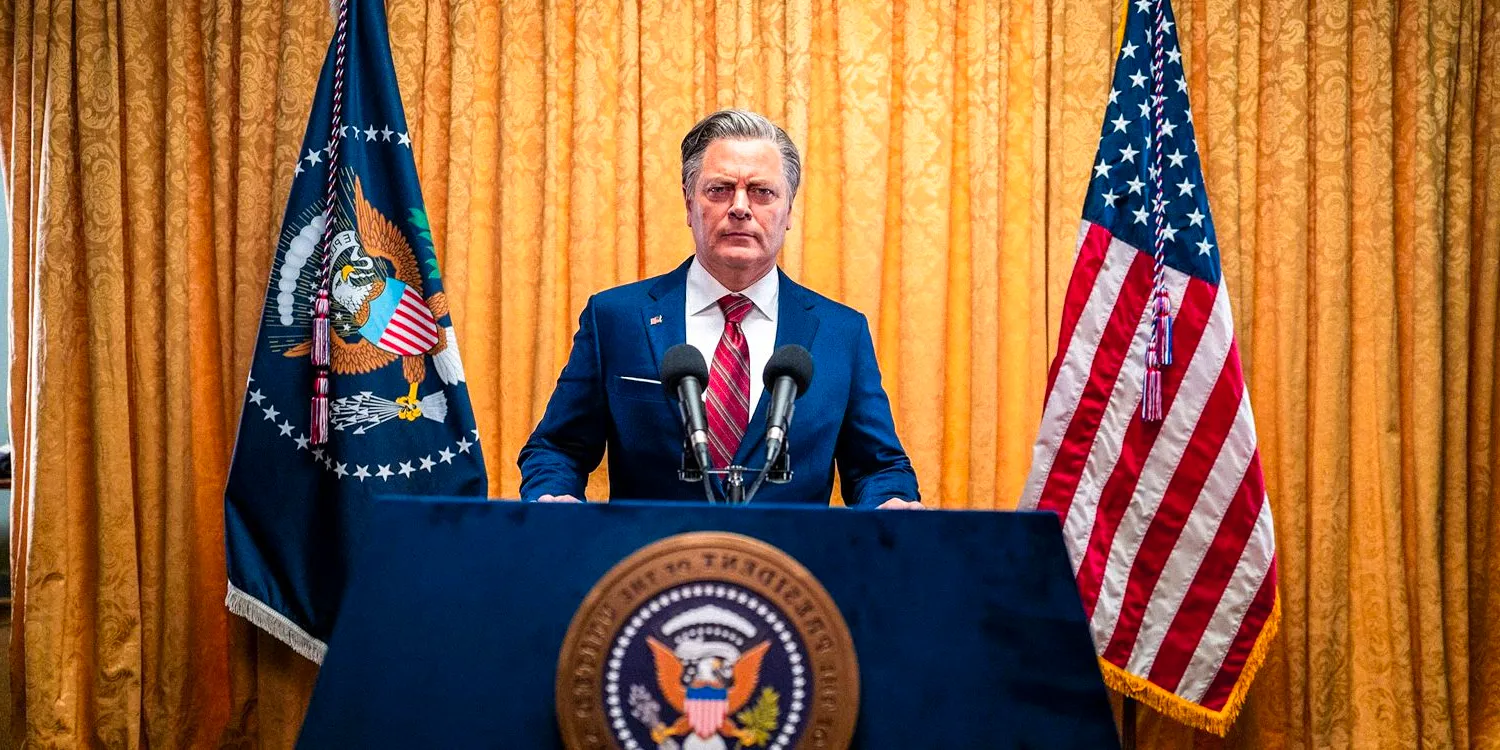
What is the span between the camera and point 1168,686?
2.84 meters

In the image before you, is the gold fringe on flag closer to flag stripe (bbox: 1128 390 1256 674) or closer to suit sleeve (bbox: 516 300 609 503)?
flag stripe (bbox: 1128 390 1256 674)

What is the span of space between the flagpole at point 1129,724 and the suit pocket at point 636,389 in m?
1.74

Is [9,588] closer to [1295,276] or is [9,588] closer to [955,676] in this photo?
[955,676]

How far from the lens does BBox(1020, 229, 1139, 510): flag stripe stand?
288 cm

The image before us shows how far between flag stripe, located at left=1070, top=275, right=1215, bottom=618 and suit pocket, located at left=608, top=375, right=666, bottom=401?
1.29m

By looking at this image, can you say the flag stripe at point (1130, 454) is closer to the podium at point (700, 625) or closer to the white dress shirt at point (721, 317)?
the white dress shirt at point (721, 317)

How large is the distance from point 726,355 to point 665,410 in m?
0.17

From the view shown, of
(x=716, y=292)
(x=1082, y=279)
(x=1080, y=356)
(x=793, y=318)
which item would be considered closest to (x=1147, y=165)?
(x=1082, y=279)

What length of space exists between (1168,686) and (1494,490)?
122cm

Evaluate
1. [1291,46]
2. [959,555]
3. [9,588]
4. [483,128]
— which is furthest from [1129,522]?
[9,588]

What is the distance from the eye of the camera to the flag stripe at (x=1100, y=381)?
9.34 ft

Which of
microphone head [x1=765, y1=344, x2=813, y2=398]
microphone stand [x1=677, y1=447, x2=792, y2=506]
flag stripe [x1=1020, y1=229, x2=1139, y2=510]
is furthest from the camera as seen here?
flag stripe [x1=1020, y1=229, x2=1139, y2=510]

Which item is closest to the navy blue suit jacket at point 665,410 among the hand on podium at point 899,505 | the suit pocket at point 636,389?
the suit pocket at point 636,389

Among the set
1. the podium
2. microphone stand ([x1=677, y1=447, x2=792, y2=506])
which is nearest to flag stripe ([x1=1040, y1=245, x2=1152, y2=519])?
microphone stand ([x1=677, y1=447, x2=792, y2=506])
